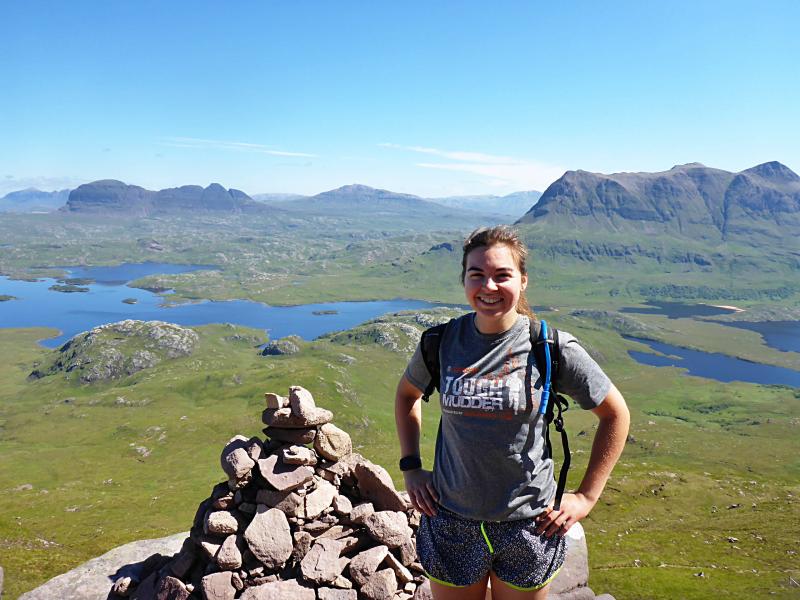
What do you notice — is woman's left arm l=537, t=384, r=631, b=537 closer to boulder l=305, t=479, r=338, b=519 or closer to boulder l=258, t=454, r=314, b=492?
boulder l=305, t=479, r=338, b=519

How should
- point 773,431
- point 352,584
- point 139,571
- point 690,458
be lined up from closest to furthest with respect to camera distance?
point 352,584 → point 139,571 → point 690,458 → point 773,431

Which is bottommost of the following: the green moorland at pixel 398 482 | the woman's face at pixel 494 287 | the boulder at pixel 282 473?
the green moorland at pixel 398 482

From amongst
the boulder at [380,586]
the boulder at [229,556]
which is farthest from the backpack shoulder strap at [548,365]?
the boulder at [229,556]

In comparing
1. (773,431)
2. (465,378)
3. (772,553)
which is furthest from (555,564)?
(773,431)

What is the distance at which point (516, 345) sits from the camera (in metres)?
7.24

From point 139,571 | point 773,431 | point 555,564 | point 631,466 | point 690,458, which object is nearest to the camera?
point 555,564

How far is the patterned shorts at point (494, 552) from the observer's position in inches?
295

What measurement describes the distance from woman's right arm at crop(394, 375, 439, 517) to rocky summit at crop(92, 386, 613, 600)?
26.1 feet

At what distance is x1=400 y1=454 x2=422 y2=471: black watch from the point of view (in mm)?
8684

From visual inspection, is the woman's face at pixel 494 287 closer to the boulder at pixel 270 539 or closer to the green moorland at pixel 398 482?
the boulder at pixel 270 539

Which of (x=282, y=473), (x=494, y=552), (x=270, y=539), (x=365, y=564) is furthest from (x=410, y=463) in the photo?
(x=282, y=473)

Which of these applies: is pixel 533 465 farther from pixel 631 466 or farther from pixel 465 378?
pixel 631 466

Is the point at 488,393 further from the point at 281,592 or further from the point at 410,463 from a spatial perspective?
the point at 281,592

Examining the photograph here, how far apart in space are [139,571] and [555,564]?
1949 centimetres
